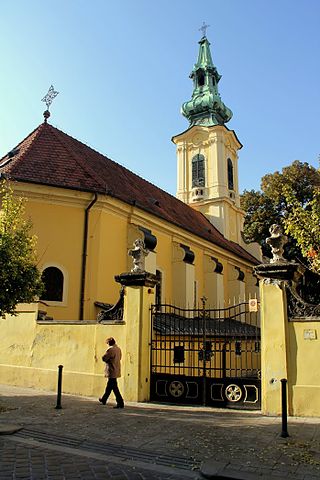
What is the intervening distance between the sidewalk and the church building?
4742 millimetres

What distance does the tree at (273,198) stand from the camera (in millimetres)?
30812

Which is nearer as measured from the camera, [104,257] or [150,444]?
[150,444]

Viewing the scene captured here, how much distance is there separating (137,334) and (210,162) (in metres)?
25.4

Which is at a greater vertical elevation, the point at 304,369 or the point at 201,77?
the point at 201,77

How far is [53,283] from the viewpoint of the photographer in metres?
16.5

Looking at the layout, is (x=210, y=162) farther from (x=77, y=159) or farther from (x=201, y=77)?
(x=77, y=159)

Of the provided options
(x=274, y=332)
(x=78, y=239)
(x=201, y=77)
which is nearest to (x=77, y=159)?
(x=78, y=239)

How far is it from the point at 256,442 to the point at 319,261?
5.87 m

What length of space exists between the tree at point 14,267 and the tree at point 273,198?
20.8 meters

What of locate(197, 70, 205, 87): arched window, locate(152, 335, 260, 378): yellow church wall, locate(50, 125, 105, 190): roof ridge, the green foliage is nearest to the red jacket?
locate(152, 335, 260, 378): yellow church wall

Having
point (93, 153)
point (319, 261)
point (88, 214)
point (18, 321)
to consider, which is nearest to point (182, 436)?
point (319, 261)

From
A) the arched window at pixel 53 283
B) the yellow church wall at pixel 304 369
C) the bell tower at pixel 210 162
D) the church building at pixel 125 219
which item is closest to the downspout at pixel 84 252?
the church building at pixel 125 219

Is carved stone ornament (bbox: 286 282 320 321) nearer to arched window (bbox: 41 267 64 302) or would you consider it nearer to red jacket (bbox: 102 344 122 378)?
red jacket (bbox: 102 344 122 378)

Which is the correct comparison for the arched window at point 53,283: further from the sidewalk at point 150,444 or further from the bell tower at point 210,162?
the bell tower at point 210,162
